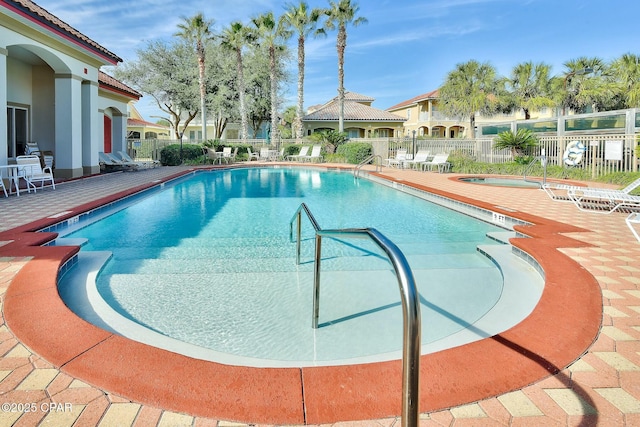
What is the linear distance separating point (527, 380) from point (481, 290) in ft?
7.14

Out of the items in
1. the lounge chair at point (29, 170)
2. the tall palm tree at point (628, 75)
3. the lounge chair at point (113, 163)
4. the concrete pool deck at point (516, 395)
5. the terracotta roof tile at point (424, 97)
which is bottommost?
the concrete pool deck at point (516, 395)

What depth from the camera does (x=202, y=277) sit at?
187 inches

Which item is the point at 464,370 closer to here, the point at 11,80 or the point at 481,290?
the point at 481,290

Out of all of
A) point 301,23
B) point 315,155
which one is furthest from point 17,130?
point 301,23

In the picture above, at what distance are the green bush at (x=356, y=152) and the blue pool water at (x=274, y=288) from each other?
15919mm

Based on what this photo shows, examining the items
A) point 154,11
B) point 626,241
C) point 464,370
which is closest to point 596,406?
point 464,370

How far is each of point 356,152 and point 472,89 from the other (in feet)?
58.4

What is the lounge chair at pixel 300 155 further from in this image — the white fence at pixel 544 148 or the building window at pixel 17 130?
the building window at pixel 17 130

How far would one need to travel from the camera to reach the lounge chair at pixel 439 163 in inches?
773

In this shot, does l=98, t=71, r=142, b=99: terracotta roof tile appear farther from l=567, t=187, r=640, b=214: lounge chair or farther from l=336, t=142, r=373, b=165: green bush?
l=567, t=187, r=640, b=214: lounge chair

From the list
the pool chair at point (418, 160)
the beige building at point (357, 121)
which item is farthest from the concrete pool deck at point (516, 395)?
the beige building at point (357, 121)

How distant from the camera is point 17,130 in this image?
13523 mm

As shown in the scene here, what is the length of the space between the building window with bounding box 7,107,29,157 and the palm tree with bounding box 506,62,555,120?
34.9 metres

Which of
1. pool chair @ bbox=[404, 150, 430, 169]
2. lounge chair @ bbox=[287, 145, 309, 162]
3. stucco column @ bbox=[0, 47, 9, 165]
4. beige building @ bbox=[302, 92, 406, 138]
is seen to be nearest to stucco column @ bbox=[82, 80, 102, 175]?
stucco column @ bbox=[0, 47, 9, 165]
